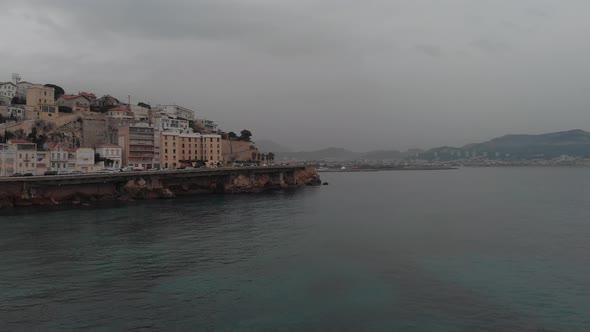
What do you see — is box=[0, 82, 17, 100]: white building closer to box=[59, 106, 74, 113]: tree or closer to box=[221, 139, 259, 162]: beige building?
box=[59, 106, 74, 113]: tree

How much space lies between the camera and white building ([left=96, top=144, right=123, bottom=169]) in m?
73.2

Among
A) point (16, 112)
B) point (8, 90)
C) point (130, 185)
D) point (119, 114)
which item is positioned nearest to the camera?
point (130, 185)

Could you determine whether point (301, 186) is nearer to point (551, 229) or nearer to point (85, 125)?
point (85, 125)

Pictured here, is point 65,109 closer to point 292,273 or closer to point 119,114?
point 119,114

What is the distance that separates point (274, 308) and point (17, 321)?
35.1ft

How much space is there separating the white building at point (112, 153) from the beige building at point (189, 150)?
360 inches

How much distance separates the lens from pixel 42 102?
265ft

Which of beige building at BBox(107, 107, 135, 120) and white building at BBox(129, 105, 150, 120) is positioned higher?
white building at BBox(129, 105, 150, 120)

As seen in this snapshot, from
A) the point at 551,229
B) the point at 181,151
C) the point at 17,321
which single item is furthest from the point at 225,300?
the point at 181,151

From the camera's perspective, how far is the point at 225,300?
18.6 metres

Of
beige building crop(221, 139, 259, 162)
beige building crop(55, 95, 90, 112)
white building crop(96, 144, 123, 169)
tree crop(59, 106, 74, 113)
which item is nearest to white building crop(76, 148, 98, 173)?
white building crop(96, 144, 123, 169)

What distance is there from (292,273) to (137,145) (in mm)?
63660

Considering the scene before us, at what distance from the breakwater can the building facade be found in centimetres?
1325

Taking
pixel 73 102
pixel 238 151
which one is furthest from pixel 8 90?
pixel 238 151
